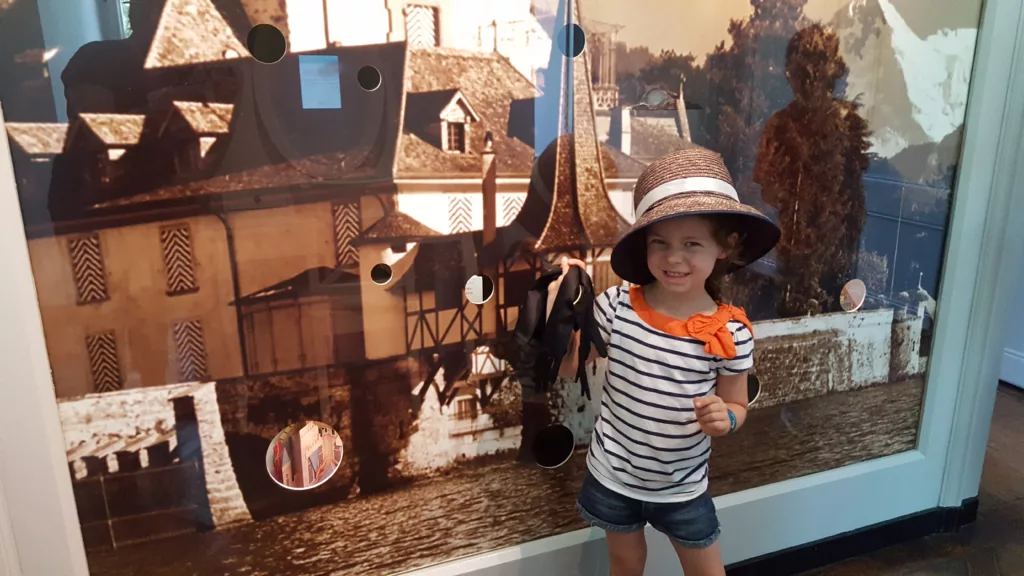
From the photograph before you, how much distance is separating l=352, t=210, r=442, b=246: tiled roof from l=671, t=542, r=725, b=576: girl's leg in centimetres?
62

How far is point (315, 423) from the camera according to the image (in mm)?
1004

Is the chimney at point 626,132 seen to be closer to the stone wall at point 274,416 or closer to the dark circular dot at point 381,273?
the dark circular dot at point 381,273

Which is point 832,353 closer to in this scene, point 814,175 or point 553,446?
point 814,175

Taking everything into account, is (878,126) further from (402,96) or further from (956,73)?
(402,96)

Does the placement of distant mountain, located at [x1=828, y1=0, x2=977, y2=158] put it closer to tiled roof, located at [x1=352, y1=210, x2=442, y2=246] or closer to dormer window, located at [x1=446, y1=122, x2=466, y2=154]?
dormer window, located at [x1=446, y1=122, x2=466, y2=154]

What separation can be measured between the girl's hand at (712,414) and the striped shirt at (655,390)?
0.03m

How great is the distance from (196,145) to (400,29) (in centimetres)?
32

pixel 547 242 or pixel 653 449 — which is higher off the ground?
pixel 547 242

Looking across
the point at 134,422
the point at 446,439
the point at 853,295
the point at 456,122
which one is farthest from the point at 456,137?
the point at 853,295

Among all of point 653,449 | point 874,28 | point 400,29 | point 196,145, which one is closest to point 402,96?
point 400,29

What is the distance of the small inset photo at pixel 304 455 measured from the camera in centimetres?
99

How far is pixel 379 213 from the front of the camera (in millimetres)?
963

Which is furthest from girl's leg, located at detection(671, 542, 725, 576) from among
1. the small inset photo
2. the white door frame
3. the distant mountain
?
the white door frame

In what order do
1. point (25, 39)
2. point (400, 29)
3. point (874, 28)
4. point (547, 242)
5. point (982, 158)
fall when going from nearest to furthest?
point (25, 39) → point (400, 29) → point (547, 242) → point (874, 28) → point (982, 158)
